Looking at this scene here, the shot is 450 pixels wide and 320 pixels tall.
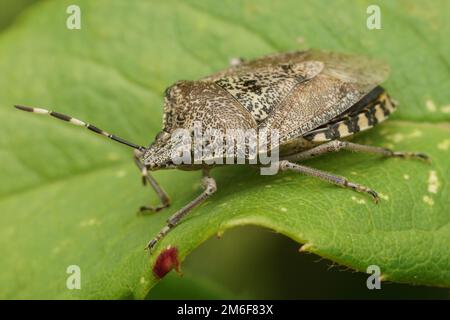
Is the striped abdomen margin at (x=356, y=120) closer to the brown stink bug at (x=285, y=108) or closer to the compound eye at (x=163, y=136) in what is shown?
the brown stink bug at (x=285, y=108)

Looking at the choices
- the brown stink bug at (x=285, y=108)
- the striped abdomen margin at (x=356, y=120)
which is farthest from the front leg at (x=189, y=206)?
the striped abdomen margin at (x=356, y=120)

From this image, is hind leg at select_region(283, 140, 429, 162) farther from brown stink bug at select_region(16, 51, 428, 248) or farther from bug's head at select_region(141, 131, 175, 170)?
bug's head at select_region(141, 131, 175, 170)

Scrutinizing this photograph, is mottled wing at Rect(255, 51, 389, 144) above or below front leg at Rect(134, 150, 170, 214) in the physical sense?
above

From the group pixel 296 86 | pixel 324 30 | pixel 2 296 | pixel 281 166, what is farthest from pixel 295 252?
pixel 2 296

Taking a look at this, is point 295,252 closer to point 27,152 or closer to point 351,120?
point 351,120

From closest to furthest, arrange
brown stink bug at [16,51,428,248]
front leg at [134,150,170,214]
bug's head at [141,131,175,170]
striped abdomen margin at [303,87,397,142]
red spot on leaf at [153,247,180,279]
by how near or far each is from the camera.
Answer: red spot on leaf at [153,247,180,279]
bug's head at [141,131,175,170]
brown stink bug at [16,51,428,248]
striped abdomen margin at [303,87,397,142]
front leg at [134,150,170,214]

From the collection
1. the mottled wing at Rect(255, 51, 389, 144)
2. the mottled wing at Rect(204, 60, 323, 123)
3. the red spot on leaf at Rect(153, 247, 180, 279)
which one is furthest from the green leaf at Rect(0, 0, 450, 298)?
the mottled wing at Rect(204, 60, 323, 123)

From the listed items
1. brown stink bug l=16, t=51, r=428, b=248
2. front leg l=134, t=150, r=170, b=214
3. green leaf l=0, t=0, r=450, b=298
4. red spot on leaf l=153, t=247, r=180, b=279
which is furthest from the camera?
front leg l=134, t=150, r=170, b=214

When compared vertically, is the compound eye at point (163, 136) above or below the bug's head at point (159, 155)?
above

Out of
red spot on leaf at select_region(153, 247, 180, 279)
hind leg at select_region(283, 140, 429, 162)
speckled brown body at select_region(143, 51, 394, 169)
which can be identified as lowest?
red spot on leaf at select_region(153, 247, 180, 279)
